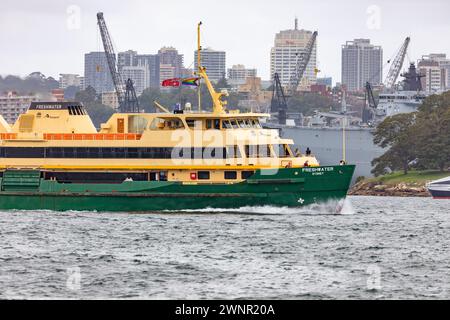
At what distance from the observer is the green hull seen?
56344mm

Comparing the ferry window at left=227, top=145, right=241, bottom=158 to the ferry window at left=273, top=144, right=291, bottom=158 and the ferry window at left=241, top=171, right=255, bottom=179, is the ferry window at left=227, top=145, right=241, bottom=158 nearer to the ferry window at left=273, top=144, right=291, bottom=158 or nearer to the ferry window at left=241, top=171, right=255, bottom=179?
the ferry window at left=241, top=171, right=255, bottom=179

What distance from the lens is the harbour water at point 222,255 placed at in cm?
3434

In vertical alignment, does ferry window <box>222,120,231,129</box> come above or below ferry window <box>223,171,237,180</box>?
above

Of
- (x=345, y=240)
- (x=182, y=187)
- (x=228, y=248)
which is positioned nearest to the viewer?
(x=228, y=248)

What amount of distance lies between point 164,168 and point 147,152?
3.79 feet

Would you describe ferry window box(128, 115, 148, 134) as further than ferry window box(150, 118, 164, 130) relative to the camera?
Yes

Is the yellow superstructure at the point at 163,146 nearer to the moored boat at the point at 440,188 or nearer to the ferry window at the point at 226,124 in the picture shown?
the ferry window at the point at 226,124

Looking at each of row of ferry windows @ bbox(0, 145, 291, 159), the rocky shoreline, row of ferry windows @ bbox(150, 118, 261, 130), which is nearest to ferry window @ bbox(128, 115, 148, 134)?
row of ferry windows @ bbox(150, 118, 261, 130)

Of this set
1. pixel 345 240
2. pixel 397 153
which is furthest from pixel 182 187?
pixel 397 153

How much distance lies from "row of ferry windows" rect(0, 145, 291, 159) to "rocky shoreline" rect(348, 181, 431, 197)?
60898mm

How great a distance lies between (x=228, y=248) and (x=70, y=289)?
35.1 ft

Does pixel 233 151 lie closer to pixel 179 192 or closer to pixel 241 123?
pixel 241 123
